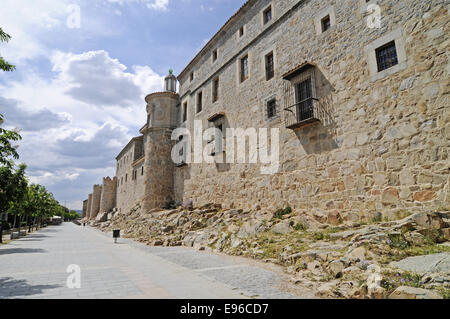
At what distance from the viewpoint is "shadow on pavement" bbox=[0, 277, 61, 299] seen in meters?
4.55

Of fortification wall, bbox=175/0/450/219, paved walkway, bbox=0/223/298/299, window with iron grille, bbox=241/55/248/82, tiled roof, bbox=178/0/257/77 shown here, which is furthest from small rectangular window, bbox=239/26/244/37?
paved walkway, bbox=0/223/298/299

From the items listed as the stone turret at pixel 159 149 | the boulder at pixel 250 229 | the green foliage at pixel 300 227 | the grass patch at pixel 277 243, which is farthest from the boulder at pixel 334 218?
the stone turret at pixel 159 149

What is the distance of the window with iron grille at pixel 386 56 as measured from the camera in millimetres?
8781

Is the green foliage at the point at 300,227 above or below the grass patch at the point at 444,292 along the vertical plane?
above

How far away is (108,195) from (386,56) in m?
45.4

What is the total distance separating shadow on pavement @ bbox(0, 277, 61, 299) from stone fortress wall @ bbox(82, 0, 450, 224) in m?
8.73

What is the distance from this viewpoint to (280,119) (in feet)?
42.0

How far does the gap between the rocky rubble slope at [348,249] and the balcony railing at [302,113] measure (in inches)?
149

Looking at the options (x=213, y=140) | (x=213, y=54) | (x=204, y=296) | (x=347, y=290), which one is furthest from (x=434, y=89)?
(x=213, y=54)

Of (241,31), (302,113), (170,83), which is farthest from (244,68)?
(170,83)

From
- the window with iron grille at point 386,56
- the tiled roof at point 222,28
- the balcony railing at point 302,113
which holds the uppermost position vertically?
the tiled roof at point 222,28

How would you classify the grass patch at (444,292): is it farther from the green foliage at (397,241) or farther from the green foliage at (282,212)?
the green foliage at (282,212)

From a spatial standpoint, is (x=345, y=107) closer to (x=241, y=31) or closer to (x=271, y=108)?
(x=271, y=108)
